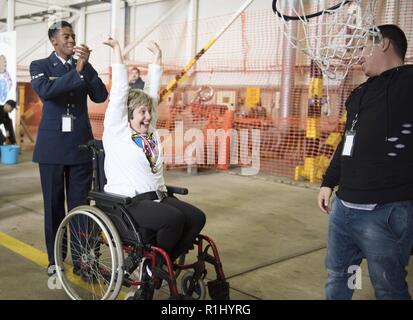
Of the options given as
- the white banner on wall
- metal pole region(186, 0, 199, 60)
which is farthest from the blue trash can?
metal pole region(186, 0, 199, 60)

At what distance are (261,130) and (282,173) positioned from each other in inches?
26.9

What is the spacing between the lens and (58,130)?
102 inches

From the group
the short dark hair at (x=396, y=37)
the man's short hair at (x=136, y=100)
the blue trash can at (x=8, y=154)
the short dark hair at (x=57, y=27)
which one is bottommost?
the blue trash can at (x=8, y=154)

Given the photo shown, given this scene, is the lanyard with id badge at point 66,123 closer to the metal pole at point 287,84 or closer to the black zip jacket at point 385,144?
the black zip jacket at point 385,144

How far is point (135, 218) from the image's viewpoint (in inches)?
81.0

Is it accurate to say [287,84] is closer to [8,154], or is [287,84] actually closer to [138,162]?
[8,154]

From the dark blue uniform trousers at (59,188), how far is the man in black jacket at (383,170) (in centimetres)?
148

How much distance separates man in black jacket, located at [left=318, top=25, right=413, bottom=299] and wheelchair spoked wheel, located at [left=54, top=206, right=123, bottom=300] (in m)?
0.98

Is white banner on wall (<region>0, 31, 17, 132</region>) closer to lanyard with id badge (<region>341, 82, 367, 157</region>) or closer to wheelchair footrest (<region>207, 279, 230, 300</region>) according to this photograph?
wheelchair footrest (<region>207, 279, 230, 300</region>)

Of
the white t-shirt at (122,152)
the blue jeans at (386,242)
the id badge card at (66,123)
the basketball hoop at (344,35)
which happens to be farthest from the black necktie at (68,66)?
the blue jeans at (386,242)

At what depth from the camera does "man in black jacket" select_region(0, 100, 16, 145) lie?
6223 mm

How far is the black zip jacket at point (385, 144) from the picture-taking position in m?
1.70

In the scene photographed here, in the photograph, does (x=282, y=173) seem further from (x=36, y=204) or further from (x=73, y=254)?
(x=73, y=254)

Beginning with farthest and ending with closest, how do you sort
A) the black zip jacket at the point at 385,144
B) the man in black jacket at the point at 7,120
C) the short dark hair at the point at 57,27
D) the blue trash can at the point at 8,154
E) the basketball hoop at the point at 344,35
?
the blue trash can at the point at 8,154 → the man in black jacket at the point at 7,120 → the short dark hair at the point at 57,27 → the basketball hoop at the point at 344,35 → the black zip jacket at the point at 385,144
